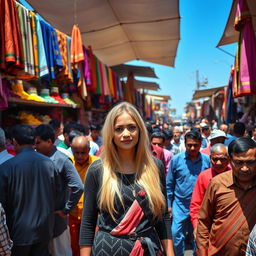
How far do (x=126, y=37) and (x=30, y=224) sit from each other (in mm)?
7258

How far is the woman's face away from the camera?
1854mm

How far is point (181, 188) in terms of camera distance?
386 cm

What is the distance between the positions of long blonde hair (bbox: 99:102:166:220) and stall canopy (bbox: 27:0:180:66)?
483cm

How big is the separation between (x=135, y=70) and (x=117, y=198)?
1197cm

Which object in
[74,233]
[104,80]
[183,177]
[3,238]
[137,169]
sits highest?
[104,80]

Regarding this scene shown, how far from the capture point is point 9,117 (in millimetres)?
5145

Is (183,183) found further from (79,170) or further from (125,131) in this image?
(125,131)

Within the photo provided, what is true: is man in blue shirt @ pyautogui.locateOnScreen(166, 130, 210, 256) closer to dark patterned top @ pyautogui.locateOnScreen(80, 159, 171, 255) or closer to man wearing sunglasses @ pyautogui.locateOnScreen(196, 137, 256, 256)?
man wearing sunglasses @ pyautogui.locateOnScreen(196, 137, 256, 256)

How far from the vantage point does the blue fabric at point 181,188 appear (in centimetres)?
381

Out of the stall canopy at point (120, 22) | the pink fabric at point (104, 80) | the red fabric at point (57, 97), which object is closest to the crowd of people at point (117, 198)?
the red fabric at point (57, 97)

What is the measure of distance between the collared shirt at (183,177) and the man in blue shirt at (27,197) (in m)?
1.77

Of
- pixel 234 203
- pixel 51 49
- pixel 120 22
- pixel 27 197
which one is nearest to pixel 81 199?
pixel 27 197

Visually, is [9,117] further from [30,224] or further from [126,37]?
[126,37]

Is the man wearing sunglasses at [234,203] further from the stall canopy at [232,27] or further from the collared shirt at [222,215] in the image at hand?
the stall canopy at [232,27]
